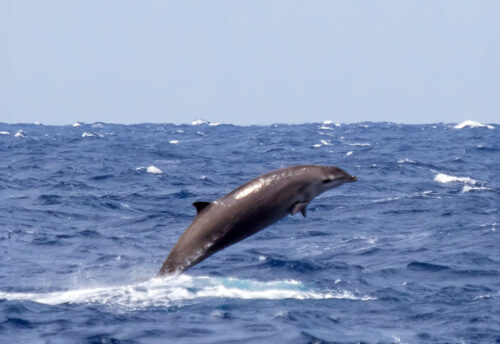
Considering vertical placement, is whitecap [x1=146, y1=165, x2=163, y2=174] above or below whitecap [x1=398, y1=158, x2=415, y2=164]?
below

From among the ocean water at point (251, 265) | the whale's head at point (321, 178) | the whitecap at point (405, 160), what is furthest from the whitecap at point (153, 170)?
the whale's head at point (321, 178)

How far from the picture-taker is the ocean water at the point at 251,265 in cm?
1222

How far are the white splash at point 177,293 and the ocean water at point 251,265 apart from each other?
0.13 feet

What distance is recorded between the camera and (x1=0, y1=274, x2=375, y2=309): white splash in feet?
45.1

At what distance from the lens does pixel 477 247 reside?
66.1 ft

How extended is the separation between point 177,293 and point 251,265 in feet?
12.3

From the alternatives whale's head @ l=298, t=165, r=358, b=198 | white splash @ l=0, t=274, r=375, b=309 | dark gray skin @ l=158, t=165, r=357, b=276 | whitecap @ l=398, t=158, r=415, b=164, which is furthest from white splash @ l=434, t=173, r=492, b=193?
dark gray skin @ l=158, t=165, r=357, b=276

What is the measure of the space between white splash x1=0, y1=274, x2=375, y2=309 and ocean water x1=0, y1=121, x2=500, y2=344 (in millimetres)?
39

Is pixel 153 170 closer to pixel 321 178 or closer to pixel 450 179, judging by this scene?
pixel 450 179

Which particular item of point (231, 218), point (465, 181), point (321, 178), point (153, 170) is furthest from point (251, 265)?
point (153, 170)

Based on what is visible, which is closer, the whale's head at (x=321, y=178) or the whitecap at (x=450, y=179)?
the whale's head at (x=321, y=178)

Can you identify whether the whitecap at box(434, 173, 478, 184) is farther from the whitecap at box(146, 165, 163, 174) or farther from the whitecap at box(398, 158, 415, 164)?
the whitecap at box(146, 165, 163, 174)

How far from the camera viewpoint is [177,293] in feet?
47.2

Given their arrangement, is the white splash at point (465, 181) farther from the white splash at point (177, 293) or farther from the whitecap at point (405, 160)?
the white splash at point (177, 293)
